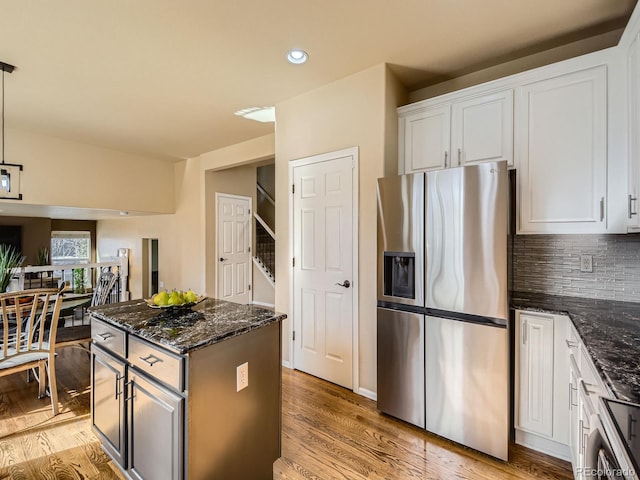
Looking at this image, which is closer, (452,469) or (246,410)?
(246,410)

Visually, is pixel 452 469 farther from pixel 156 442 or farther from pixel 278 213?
pixel 278 213

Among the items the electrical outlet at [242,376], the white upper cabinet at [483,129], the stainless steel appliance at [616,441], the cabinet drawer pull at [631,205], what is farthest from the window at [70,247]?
the cabinet drawer pull at [631,205]

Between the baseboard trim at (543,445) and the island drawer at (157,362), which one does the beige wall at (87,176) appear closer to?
the island drawer at (157,362)

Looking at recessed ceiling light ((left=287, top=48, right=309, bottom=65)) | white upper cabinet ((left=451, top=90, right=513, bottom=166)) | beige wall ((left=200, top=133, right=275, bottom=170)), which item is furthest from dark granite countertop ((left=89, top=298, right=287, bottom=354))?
beige wall ((left=200, top=133, right=275, bottom=170))

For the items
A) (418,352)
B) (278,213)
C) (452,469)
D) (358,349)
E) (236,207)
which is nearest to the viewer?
(452,469)

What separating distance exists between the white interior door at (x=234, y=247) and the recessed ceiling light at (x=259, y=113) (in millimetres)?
2069

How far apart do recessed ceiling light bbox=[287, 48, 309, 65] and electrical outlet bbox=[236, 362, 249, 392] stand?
2.21 m

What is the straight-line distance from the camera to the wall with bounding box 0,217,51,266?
25.3ft

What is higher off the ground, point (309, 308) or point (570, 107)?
point (570, 107)

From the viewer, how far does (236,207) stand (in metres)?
5.68

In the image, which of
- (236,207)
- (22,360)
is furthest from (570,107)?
(236,207)

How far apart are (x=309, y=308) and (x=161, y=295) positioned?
152 centimetres

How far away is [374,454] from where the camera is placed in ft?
6.37

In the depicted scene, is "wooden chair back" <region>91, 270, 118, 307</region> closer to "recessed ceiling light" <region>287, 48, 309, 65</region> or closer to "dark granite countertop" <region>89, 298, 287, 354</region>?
"dark granite countertop" <region>89, 298, 287, 354</region>
